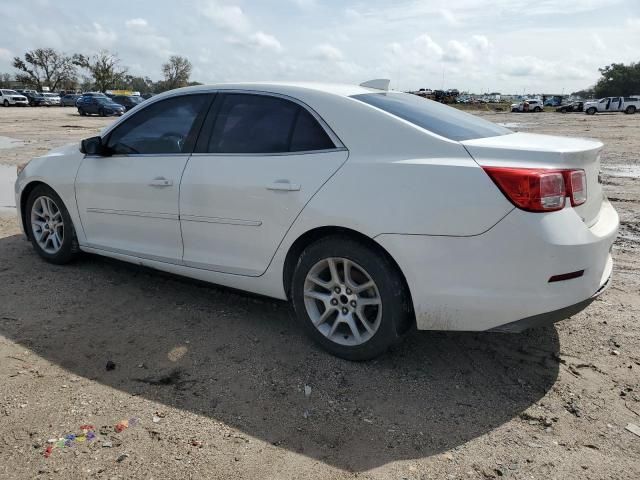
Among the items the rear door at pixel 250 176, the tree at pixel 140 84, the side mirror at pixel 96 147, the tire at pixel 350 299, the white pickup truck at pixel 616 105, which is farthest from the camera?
the tree at pixel 140 84

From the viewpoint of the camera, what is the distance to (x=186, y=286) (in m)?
4.59

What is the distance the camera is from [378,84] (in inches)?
160

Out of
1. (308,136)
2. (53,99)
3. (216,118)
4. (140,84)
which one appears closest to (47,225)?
(216,118)

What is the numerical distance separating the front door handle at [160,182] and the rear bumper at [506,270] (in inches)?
69.9

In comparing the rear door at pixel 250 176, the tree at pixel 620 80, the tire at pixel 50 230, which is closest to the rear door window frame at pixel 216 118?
the rear door at pixel 250 176

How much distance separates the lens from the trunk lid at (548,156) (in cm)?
274

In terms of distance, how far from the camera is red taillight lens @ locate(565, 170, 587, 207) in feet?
9.03

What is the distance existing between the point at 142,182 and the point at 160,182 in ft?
0.74

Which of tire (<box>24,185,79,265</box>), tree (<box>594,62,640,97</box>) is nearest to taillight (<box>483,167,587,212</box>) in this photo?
tire (<box>24,185,79,265</box>)

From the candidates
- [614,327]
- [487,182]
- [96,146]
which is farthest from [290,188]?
[614,327]

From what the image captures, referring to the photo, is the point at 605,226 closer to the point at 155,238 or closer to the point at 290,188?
the point at 290,188

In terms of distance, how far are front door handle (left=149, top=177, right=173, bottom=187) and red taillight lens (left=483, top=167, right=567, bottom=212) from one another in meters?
2.29

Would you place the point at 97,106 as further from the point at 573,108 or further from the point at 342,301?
the point at 573,108

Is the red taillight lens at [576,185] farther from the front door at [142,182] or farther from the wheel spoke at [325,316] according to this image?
the front door at [142,182]
